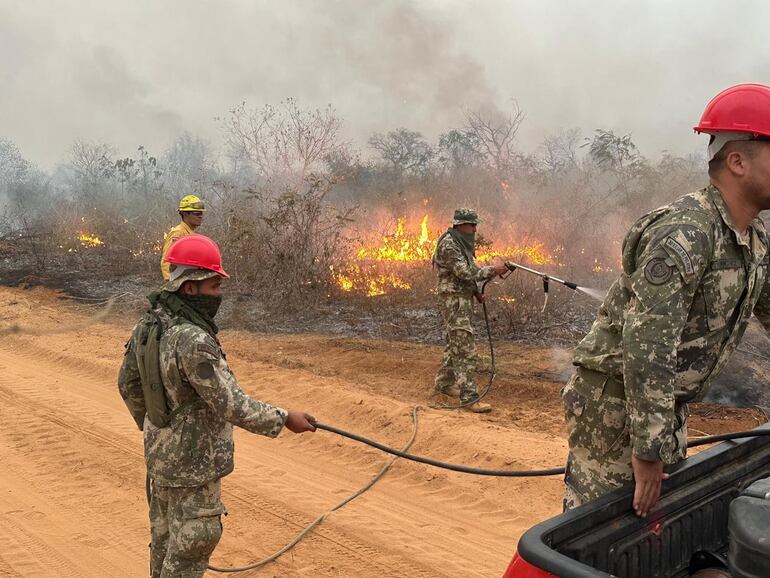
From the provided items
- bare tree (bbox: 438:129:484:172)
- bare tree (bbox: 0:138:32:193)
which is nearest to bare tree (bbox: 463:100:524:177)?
bare tree (bbox: 438:129:484:172)

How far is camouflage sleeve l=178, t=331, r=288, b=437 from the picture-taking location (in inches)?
107

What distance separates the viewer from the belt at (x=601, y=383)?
226 centimetres

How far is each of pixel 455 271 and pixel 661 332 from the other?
509 centimetres

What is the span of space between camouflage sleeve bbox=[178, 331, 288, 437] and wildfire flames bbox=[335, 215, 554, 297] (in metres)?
9.73

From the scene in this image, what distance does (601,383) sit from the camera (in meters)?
2.30

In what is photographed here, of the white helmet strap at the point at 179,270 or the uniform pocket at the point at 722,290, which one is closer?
the uniform pocket at the point at 722,290

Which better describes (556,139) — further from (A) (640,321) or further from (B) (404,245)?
(A) (640,321)

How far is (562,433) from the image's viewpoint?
607 cm

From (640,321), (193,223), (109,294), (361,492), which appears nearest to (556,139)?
(109,294)

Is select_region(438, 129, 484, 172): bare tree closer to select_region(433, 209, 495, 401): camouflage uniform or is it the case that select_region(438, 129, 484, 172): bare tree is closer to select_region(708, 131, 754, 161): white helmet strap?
select_region(433, 209, 495, 401): camouflage uniform

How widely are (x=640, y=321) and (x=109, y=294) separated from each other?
1478 centimetres

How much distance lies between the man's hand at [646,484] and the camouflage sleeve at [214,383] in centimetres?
165

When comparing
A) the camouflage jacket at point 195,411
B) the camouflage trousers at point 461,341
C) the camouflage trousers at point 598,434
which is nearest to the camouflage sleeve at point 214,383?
the camouflage jacket at point 195,411

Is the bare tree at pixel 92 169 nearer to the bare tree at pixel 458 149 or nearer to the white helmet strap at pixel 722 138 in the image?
the bare tree at pixel 458 149
